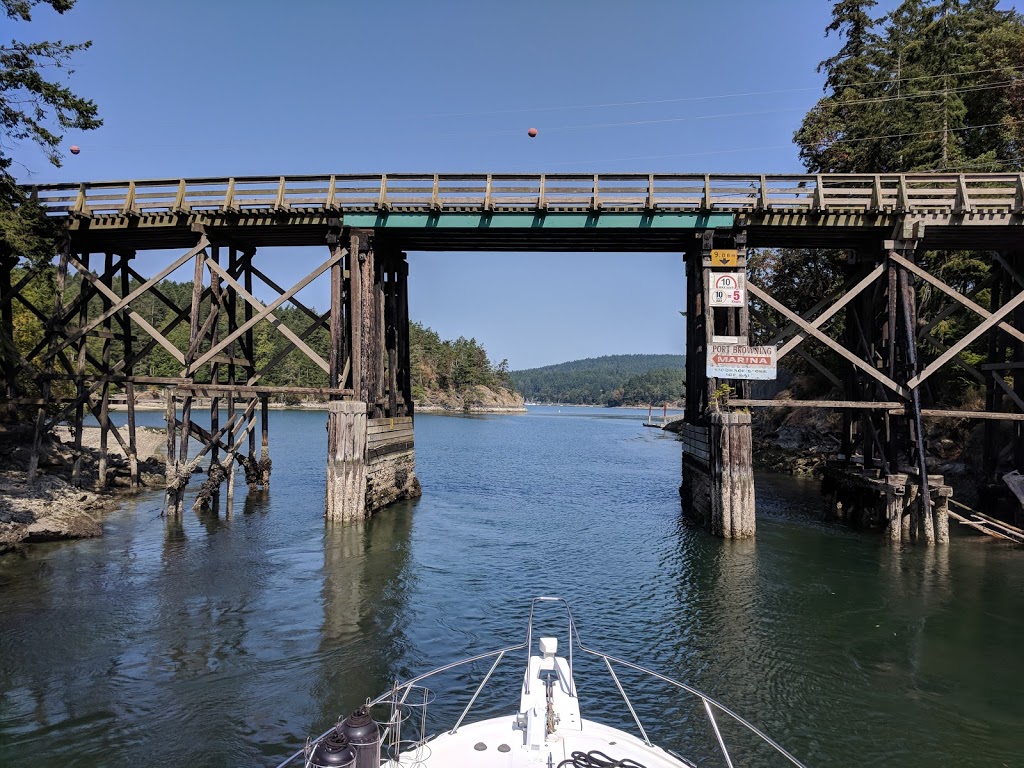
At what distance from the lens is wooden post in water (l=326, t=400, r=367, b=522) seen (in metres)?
20.3

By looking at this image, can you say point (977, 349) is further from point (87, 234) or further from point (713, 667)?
point (87, 234)

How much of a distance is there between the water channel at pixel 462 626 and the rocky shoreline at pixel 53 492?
32.2 inches

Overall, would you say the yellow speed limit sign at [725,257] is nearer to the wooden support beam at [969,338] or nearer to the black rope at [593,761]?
the wooden support beam at [969,338]

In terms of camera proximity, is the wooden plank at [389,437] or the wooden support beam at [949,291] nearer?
the wooden support beam at [949,291]

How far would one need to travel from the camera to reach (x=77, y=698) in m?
9.22

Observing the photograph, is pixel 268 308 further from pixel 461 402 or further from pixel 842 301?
pixel 461 402

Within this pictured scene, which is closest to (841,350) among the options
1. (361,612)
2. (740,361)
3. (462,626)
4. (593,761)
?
(740,361)

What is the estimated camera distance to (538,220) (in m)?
20.9

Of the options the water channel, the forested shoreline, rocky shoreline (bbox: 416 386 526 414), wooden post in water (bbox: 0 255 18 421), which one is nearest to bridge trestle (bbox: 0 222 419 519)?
wooden post in water (bbox: 0 255 18 421)

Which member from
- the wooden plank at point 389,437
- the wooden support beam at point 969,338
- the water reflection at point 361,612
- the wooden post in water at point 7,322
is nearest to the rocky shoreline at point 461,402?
the wooden plank at point 389,437

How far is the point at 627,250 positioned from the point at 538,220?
16.0 ft

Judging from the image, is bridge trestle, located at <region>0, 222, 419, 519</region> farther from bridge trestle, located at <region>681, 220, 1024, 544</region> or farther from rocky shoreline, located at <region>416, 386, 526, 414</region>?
rocky shoreline, located at <region>416, 386, 526, 414</region>

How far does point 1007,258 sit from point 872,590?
1461 cm

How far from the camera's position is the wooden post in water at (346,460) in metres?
20.3
